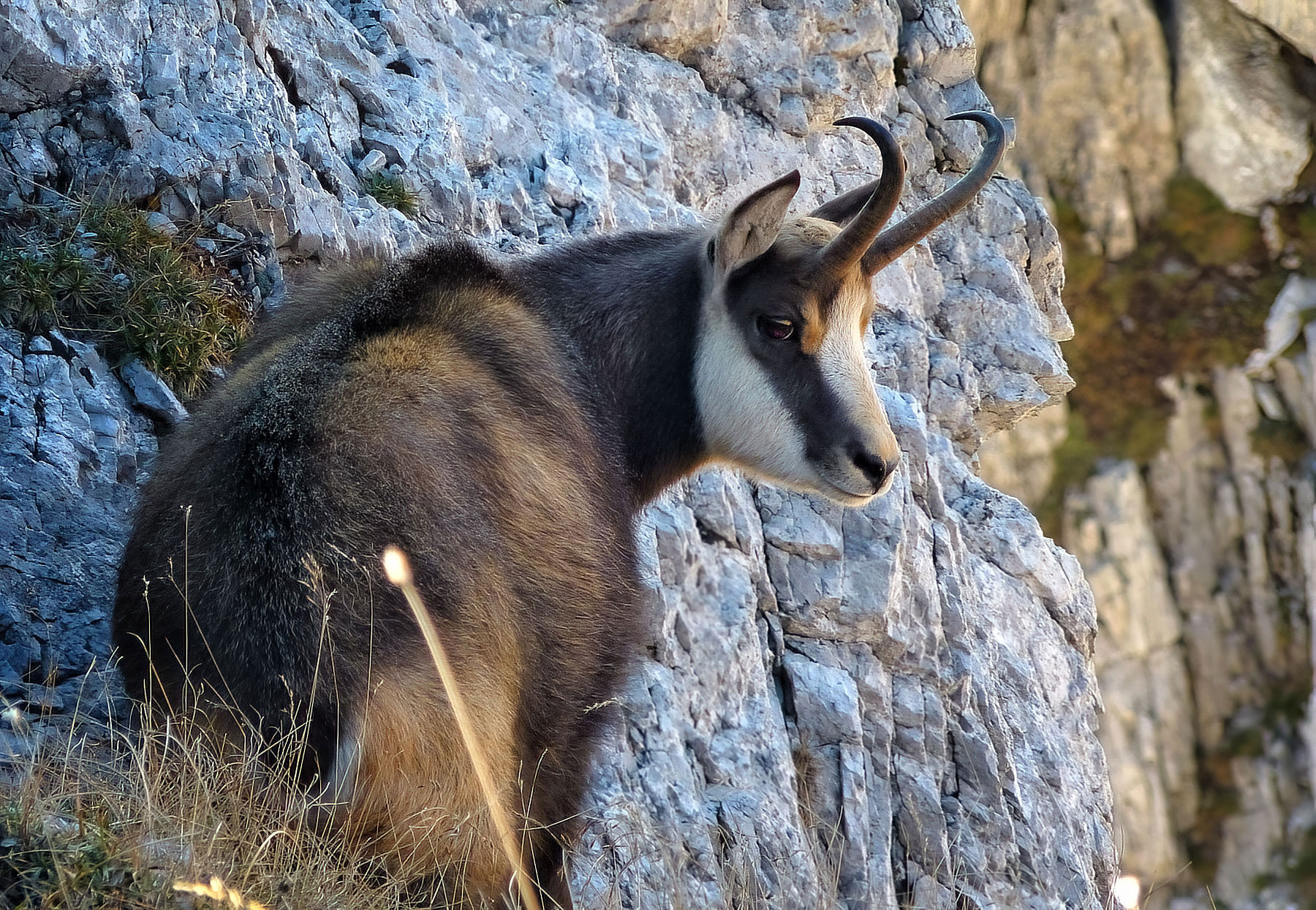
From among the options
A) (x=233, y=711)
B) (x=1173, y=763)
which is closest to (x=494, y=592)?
(x=233, y=711)

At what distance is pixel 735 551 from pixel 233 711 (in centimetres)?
587

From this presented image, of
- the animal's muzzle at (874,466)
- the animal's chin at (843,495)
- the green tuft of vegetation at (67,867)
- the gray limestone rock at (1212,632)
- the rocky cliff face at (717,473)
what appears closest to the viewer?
the green tuft of vegetation at (67,867)

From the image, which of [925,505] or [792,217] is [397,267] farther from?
[925,505]

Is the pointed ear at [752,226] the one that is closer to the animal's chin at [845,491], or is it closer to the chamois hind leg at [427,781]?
the animal's chin at [845,491]

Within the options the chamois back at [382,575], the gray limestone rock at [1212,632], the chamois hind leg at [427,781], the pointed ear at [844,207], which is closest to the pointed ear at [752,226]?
the pointed ear at [844,207]

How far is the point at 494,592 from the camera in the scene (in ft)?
11.3

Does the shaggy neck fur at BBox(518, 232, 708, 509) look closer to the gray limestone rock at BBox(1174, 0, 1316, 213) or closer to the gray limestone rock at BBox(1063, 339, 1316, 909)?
the gray limestone rock at BBox(1063, 339, 1316, 909)

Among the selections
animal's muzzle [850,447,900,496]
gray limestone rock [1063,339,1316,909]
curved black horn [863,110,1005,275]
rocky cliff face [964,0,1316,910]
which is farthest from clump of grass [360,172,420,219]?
gray limestone rock [1063,339,1316,909]

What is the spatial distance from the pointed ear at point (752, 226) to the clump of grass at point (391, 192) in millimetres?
3323

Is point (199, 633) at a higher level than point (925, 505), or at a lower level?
higher

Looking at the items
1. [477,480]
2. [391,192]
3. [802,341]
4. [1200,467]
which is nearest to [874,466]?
[802,341]

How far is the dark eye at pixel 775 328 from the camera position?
470cm

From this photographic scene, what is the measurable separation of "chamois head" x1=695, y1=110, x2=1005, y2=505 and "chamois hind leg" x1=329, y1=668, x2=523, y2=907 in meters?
1.78

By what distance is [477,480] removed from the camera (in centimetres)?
355
